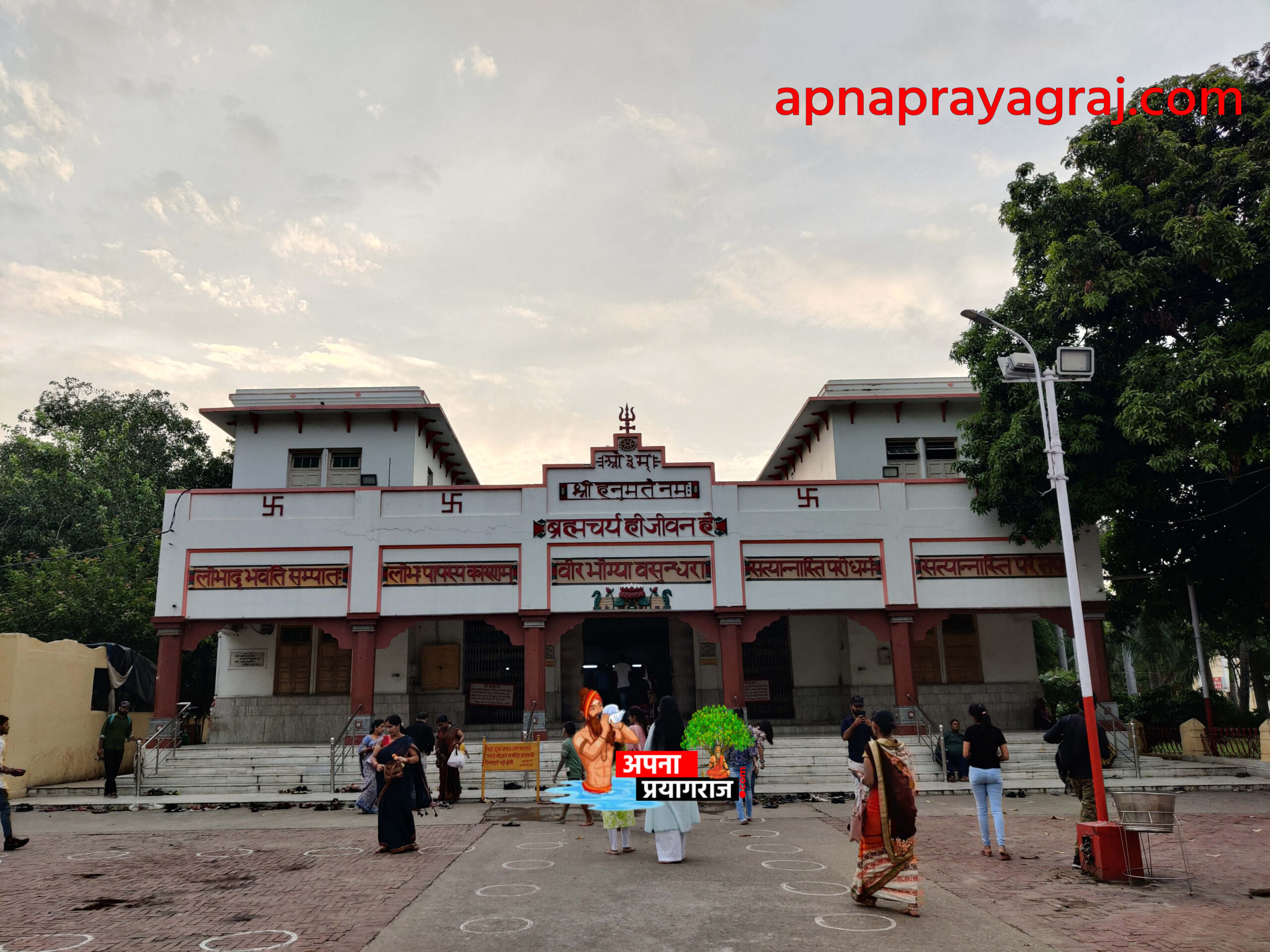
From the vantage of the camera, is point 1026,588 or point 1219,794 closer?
point 1219,794

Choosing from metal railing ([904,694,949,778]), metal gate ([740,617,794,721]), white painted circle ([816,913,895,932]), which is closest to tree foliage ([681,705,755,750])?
white painted circle ([816,913,895,932])

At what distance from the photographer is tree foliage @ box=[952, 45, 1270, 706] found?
56.0ft

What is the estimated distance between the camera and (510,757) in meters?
16.3

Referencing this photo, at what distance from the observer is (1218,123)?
1884cm

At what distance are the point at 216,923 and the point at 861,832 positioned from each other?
5.54 meters

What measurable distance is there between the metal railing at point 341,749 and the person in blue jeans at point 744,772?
7684 mm

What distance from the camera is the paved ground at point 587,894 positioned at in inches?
266

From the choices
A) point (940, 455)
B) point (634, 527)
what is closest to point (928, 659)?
point (940, 455)

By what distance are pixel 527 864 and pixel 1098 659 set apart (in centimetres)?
1656

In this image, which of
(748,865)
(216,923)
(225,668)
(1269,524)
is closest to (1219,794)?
(1269,524)

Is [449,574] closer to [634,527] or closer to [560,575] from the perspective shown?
[560,575]

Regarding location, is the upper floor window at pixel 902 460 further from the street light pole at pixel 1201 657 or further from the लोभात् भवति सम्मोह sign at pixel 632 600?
the लोभात् भवति सम्मोह sign at pixel 632 600

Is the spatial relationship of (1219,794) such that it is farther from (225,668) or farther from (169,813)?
(225,668)

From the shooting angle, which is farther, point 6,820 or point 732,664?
point 732,664
